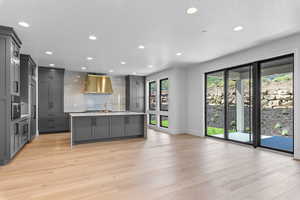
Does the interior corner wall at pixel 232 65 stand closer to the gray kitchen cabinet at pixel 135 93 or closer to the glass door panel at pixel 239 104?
the glass door panel at pixel 239 104

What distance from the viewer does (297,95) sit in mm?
3484

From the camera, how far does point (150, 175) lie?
270cm

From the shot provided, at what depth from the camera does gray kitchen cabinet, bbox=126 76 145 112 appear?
8.45 meters

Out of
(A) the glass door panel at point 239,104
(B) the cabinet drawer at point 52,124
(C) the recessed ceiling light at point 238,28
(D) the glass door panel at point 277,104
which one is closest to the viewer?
(C) the recessed ceiling light at point 238,28

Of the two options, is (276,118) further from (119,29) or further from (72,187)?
(72,187)

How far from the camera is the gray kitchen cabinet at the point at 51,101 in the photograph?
6469 millimetres

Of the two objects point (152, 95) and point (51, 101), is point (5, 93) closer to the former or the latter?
point (51, 101)

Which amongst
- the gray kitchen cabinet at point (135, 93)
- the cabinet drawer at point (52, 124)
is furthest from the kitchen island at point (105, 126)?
the gray kitchen cabinet at point (135, 93)

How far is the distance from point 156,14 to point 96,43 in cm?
197

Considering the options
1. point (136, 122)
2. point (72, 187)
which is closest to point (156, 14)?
point (72, 187)

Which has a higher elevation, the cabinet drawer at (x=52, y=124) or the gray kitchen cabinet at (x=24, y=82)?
the gray kitchen cabinet at (x=24, y=82)

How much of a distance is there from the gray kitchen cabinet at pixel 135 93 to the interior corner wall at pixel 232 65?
291 cm

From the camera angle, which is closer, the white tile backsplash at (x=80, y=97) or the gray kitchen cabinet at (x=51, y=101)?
the gray kitchen cabinet at (x=51, y=101)

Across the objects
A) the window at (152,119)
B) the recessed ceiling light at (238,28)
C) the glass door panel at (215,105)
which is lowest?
the window at (152,119)
